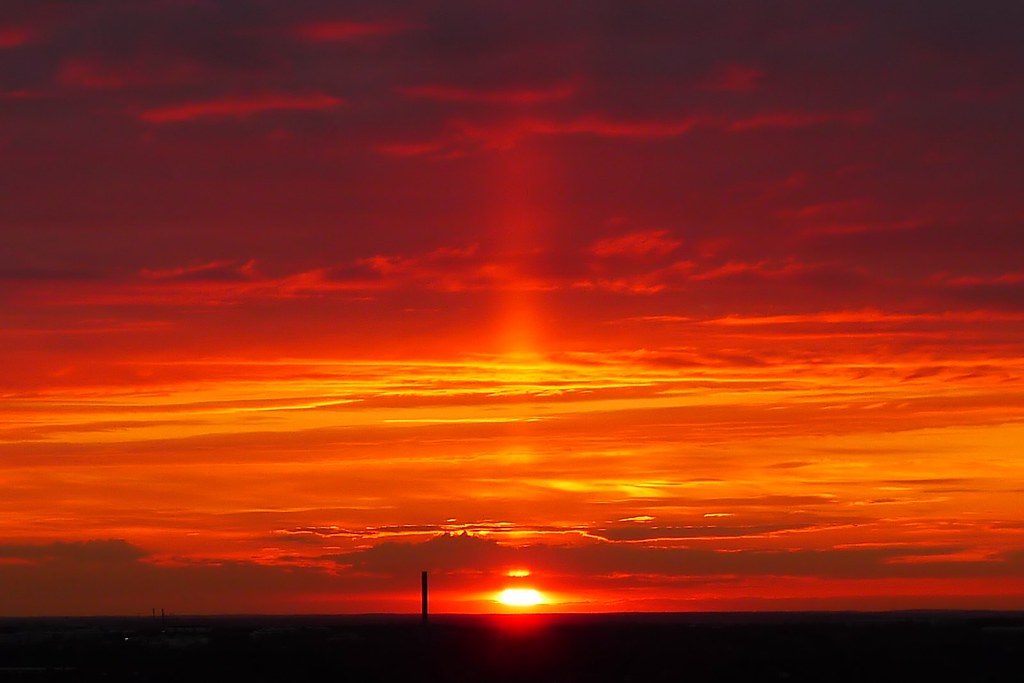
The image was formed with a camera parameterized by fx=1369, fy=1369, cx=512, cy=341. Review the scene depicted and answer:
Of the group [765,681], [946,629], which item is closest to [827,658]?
[765,681]

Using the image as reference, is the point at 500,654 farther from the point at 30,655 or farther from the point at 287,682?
the point at 30,655

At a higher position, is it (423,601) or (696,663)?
(423,601)

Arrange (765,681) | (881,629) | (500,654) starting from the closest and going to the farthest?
(765,681)
(500,654)
(881,629)

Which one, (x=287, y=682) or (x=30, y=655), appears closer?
(x=287, y=682)

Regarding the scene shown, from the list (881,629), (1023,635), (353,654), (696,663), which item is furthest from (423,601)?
(1023,635)

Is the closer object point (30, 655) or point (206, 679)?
point (206, 679)

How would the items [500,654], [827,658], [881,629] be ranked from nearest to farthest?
[827,658] < [500,654] < [881,629]

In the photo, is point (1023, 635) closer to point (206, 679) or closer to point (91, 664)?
point (206, 679)

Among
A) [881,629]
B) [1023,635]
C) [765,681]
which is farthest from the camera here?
[881,629]

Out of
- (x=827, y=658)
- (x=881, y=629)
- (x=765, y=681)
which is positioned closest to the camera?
(x=765, y=681)
